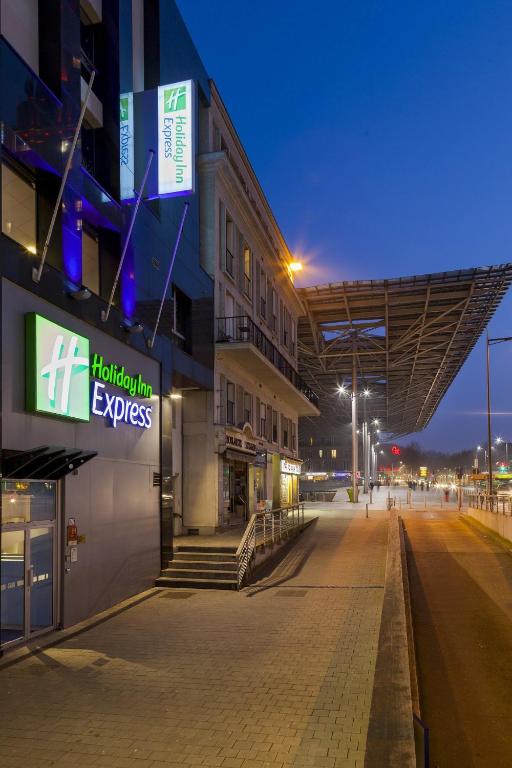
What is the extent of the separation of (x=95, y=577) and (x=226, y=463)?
33.1 feet

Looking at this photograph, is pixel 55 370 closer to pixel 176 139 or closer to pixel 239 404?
pixel 176 139

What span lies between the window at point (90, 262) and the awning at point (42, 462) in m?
4.11

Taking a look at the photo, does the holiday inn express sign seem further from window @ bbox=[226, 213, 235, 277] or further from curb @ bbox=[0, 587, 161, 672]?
window @ bbox=[226, 213, 235, 277]

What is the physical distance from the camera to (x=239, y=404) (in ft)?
78.4

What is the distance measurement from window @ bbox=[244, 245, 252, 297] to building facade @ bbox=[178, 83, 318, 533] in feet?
0.15

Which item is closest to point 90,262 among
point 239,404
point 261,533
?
point 261,533

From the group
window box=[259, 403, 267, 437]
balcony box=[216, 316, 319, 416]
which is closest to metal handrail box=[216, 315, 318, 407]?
balcony box=[216, 316, 319, 416]

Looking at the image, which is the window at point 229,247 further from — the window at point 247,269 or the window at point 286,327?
the window at point 286,327

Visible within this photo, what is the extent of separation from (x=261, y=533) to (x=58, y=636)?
7640 millimetres

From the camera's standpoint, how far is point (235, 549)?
50.7 ft

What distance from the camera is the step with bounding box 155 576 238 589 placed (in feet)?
45.1

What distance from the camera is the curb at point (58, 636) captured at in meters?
8.55

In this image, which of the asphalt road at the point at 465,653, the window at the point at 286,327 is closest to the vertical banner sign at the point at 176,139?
the asphalt road at the point at 465,653

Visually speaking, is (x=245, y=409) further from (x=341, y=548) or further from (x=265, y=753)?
(x=265, y=753)
